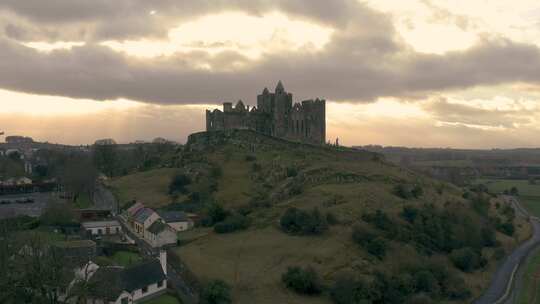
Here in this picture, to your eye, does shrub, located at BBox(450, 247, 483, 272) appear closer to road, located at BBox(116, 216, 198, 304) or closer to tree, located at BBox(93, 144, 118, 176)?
road, located at BBox(116, 216, 198, 304)

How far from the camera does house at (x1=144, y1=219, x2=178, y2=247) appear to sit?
5016 centimetres

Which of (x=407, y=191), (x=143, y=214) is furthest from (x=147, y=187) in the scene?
(x=407, y=191)

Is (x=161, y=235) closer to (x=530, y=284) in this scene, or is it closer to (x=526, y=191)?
(x=530, y=284)

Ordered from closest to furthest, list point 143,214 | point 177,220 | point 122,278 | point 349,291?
1. point 122,278
2. point 349,291
3. point 177,220
4. point 143,214

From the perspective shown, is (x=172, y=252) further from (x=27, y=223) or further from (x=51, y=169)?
(x=51, y=169)

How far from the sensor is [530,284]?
159 feet

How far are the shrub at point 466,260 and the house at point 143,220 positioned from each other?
32.0 m

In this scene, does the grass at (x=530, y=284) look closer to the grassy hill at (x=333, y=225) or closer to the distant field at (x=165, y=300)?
the grassy hill at (x=333, y=225)

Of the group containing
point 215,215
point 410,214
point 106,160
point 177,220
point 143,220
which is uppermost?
point 106,160

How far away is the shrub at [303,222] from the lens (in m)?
49.6

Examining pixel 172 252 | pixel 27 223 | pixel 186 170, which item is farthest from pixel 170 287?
pixel 186 170

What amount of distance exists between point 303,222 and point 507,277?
21.6m

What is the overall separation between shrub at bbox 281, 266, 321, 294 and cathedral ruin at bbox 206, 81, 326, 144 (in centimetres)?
5322

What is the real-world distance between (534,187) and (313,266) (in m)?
116
